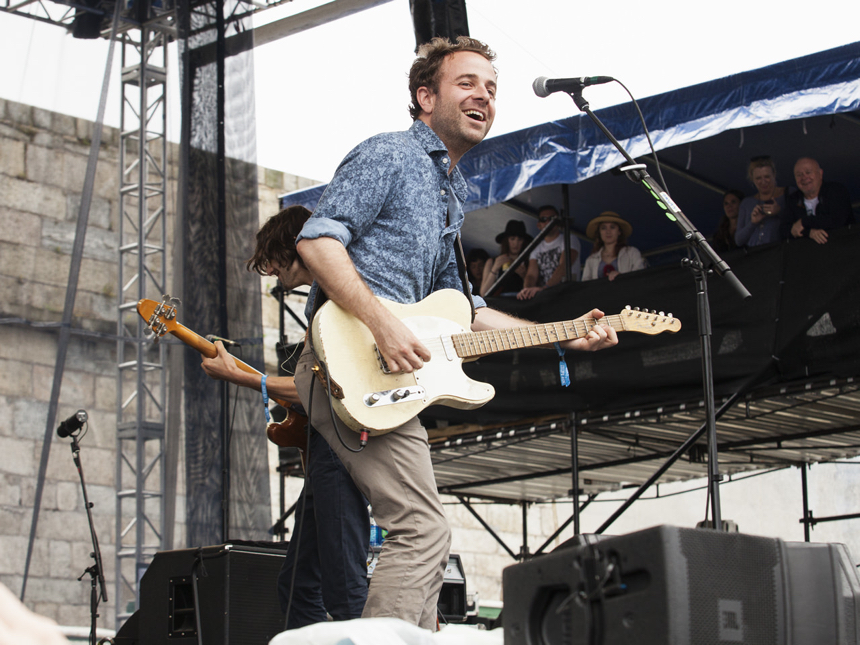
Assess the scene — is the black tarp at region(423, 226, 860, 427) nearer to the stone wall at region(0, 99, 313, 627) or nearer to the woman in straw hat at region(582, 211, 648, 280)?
the woman in straw hat at region(582, 211, 648, 280)

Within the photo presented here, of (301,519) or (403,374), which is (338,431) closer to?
(403,374)

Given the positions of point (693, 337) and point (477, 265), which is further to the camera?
point (477, 265)

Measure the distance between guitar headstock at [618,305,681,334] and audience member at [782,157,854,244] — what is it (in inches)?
86.7

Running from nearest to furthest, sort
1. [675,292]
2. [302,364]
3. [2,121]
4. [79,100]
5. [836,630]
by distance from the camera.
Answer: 1. [836,630]
2. [302,364]
3. [675,292]
4. [2,121]
5. [79,100]

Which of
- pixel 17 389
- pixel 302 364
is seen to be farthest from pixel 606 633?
pixel 17 389

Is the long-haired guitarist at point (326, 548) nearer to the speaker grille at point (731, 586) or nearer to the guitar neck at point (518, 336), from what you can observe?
the guitar neck at point (518, 336)

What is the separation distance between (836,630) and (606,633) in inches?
22.8

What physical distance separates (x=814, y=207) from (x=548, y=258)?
92.4 inches

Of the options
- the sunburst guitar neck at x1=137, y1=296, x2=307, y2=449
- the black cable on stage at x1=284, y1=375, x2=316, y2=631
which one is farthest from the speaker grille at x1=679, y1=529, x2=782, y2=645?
the sunburst guitar neck at x1=137, y1=296, x2=307, y2=449

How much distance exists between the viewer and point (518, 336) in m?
3.18

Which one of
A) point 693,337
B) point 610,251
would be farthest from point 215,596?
point 610,251

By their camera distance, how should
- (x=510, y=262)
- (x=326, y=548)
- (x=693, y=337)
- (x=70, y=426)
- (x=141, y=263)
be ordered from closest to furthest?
(x=326, y=548) < (x=70, y=426) < (x=693, y=337) < (x=141, y=263) < (x=510, y=262)

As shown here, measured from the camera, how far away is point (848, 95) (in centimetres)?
510

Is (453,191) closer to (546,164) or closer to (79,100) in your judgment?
(546,164)
